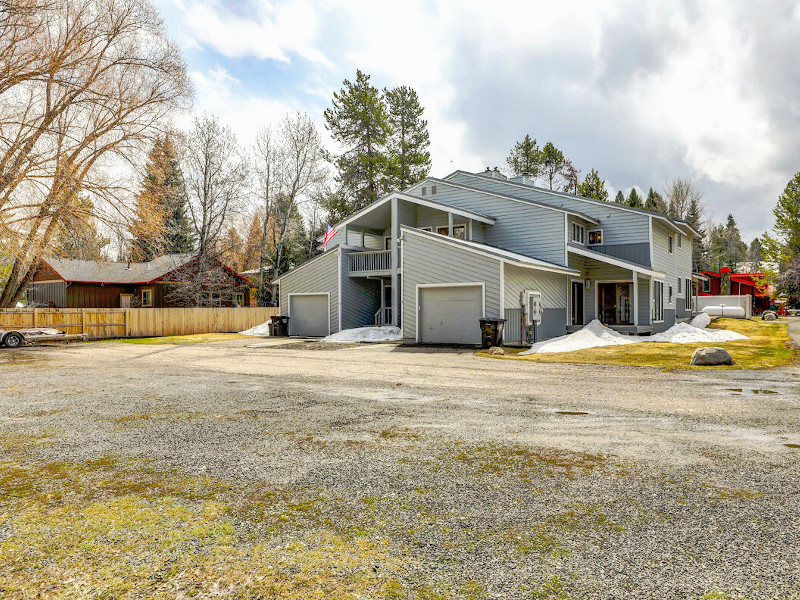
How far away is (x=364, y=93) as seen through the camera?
41.8 m

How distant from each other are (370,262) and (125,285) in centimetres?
2239

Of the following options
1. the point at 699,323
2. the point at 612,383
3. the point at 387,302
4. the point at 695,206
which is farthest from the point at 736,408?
the point at 695,206

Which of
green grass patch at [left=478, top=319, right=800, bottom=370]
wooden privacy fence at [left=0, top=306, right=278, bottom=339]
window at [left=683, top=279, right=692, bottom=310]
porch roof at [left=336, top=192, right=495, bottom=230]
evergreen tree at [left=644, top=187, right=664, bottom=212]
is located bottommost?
green grass patch at [left=478, top=319, right=800, bottom=370]

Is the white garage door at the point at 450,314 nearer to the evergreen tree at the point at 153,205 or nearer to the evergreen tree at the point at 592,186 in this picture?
the evergreen tree at the point at 153,205

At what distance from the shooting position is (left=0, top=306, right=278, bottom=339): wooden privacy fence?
24375 millimetres

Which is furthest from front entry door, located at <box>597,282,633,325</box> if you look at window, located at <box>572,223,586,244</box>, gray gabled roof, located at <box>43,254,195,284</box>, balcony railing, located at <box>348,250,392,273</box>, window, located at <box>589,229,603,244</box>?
gray gabled roof, located at <box>43,254,195,284</box>

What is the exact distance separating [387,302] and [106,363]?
13.8 m

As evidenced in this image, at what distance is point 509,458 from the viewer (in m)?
5.14

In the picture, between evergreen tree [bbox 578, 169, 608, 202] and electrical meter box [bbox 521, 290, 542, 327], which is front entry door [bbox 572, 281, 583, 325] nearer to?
electrical meter box [bbox 521, 290, 542, 327]

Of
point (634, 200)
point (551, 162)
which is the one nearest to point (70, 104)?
point (551, 162)

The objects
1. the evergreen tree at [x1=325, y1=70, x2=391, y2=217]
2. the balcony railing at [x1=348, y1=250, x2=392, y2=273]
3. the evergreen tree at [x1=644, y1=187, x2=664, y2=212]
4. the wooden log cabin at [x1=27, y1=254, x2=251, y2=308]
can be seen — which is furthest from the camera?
the evergreen tree at [x1=644, y1=187, x2=664, y2=212]

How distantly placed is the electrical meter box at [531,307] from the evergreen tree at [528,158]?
32711 mm

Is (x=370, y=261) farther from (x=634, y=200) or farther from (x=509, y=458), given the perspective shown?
(x=634, y=200)

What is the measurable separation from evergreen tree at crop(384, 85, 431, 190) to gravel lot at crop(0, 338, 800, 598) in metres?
34.8
